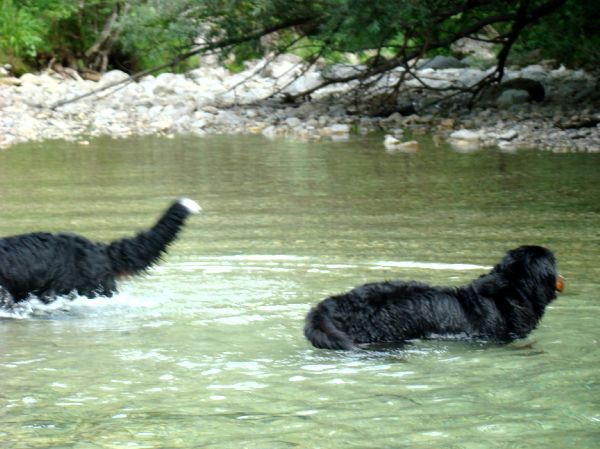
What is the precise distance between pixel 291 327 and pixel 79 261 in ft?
5.33

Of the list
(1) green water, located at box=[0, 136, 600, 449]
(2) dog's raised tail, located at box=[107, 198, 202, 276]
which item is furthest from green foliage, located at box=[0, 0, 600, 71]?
(2) dog's raised tail, located at box=[107, 198, 202, 276]

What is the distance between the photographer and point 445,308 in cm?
649

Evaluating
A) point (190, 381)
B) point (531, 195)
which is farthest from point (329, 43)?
point (190, 381)

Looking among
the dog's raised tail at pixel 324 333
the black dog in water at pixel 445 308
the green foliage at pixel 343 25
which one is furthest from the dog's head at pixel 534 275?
the green foliage at pixel 343 25

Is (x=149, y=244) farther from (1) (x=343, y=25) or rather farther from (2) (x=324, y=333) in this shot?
(1) (x=343, y=25)

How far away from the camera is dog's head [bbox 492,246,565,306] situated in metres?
6.59

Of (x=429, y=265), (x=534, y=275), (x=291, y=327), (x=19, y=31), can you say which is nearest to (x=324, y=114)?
(x=19, y=31)

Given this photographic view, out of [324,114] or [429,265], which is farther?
[324,114]

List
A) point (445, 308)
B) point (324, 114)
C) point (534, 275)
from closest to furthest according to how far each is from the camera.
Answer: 1. point (445, 308)
2. point (534, 275)
3. point (324, 114)

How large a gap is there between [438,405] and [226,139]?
46.8ft

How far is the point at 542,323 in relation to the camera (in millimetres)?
6992

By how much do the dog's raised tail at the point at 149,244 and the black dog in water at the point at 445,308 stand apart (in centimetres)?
164

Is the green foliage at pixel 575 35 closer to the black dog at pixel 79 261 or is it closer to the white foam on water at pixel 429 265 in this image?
the white foam on water at pixel 429 265

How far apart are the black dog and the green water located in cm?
14
